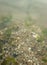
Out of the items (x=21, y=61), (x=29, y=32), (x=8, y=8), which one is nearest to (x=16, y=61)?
(x=21, y=61)

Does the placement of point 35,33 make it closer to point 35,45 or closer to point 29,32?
point 29,32

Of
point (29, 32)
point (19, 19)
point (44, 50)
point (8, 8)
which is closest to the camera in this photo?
point (44, 50)

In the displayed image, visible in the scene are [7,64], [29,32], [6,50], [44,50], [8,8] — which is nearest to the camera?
[7,64]

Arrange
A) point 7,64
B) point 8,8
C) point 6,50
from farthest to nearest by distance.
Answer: point 8,8 < point 6,50 < point 7,64

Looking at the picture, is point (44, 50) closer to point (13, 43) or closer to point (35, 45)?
point (35, 45)

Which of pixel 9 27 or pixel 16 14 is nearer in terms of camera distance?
pixel 9 27

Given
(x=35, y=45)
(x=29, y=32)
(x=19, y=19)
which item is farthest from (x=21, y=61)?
(x=19, y=19)

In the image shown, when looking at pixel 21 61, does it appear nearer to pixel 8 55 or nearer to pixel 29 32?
pixel 8 55

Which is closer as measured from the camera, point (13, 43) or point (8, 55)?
point (8, 55)

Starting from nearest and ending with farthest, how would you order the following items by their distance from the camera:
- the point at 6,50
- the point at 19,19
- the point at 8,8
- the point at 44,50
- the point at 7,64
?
the point at 7,64, the point at 6,50, the point at 44,50, the point at 19,19, the point at 8,8
